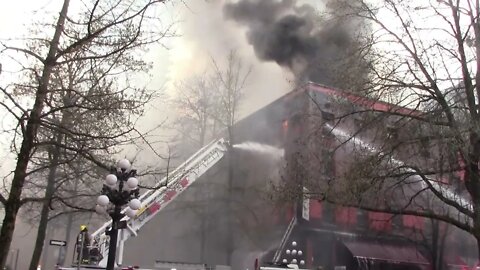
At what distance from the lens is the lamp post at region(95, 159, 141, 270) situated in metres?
9.34

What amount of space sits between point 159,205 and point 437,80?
28.4 ft

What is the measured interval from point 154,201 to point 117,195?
17.8 ft

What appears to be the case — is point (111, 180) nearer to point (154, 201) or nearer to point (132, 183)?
point (132, 183)

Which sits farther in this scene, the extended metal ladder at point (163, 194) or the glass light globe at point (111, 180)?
the extended metal ladder at point (163, 194)

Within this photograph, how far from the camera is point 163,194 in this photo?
15281mm

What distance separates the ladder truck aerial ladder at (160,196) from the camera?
1295 cm

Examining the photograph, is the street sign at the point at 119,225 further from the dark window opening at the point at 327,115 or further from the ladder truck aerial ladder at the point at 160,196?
the dark window opening at the point at 327,115

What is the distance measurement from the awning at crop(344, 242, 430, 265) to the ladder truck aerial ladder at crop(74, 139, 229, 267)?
19.4ft

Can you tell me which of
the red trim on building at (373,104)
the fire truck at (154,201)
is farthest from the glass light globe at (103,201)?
the red trim on building at (373,104)

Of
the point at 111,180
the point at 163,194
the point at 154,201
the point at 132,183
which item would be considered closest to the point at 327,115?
the point at 163,194

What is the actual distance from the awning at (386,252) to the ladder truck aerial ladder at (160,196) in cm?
591

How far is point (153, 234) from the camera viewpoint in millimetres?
21766

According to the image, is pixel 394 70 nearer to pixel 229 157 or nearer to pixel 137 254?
pixel 229 157

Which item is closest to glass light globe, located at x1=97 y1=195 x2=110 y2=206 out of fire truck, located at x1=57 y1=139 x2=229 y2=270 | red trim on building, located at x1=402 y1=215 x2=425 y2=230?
fire truck, located at x1=57 y1=139 x2=229 y2=270
